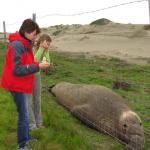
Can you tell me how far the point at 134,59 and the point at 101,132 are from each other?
30.8ft

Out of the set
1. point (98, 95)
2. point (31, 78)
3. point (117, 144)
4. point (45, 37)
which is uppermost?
point (45, 37)

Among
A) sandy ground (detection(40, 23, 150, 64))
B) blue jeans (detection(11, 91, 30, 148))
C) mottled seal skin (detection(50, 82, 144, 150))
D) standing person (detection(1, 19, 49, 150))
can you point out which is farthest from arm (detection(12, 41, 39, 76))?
sandy ground (detection(40, 23, 150, 64))

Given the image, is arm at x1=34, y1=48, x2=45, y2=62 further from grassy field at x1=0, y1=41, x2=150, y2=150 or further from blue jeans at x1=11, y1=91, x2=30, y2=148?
blue jeans at x1=11, y1=91, x2=30, y2=148

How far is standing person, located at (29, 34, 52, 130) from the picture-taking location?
6.83 metres

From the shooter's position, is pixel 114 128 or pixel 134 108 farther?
pixel 134 108

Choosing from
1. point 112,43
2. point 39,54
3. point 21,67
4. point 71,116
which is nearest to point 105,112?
point 71,116

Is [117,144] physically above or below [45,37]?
below

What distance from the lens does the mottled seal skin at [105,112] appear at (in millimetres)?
7004

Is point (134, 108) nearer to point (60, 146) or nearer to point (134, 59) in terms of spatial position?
point (60, 146)

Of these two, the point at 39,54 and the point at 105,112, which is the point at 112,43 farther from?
the point at 39,54

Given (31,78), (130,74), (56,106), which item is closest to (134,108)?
(56,106)

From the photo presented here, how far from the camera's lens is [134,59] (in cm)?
1669

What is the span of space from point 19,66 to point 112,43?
14774 millimetres

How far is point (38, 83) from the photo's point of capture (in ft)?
22.7
